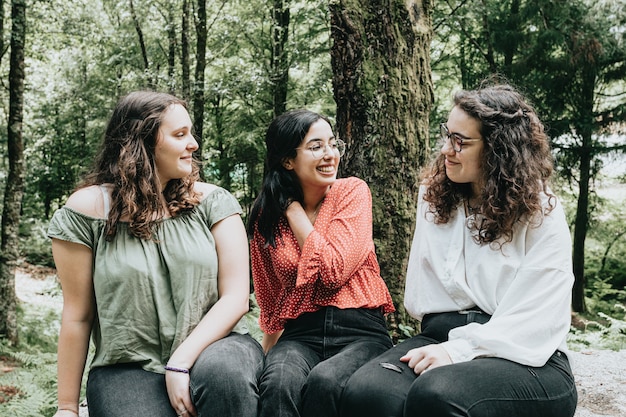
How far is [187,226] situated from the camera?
108 inches

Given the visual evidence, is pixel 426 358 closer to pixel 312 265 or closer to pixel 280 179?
pixel 312 265

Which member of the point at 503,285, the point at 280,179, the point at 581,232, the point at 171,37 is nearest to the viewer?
the point at 503,285

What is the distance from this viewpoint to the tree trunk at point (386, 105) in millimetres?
3658

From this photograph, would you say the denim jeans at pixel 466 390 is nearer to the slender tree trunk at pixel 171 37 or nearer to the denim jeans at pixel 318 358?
the denim jeans at pixel 318 358

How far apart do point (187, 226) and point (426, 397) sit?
4.50ft

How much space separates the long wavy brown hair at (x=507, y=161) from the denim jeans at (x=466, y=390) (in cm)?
60

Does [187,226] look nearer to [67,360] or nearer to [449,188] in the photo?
[67,360]

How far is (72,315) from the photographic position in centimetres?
257

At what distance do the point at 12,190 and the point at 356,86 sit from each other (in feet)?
22.7

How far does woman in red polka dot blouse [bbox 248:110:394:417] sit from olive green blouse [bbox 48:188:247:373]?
0.45 m

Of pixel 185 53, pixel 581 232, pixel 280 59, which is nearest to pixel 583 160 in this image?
pixel 581 232

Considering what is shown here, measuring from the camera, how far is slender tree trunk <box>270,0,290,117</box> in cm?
1190

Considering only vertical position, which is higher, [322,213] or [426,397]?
[322,213]

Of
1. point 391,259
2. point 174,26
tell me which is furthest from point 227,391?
point 174,26
